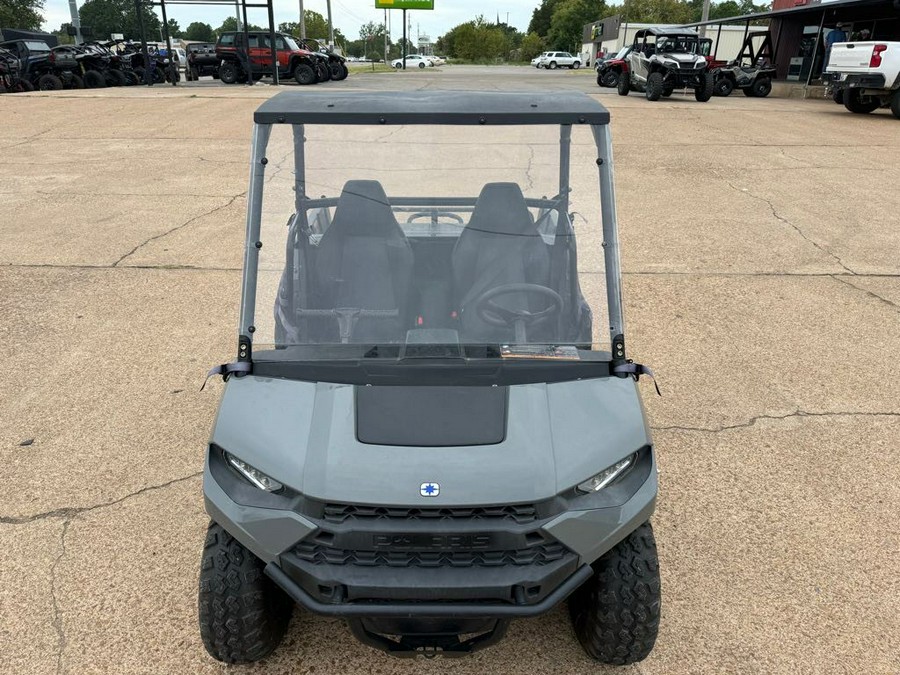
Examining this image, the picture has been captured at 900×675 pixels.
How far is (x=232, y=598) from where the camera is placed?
78.2 inches

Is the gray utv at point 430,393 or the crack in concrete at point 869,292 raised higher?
the gray utv at point 430,393

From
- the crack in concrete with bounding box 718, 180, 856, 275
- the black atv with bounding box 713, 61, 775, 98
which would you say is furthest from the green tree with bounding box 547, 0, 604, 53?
the crack in concrete with bounding box 718, 180, 856, 275

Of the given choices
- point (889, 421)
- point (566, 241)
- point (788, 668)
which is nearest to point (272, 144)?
point (566, 241)

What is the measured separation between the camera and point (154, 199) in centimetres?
792

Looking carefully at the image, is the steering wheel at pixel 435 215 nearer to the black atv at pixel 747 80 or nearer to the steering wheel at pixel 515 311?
the steering wheel at pixel 515 311

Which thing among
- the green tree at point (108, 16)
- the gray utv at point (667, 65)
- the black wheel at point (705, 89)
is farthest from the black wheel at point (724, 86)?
the green tree at point (108, 16)

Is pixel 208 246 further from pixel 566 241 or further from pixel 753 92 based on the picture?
pixel 753 92

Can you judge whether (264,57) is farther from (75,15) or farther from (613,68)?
(75,15)

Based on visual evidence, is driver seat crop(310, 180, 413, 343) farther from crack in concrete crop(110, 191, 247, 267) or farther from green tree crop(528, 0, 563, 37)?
green tree crop(528, 0, 563, 37)

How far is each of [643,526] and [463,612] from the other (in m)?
0.65

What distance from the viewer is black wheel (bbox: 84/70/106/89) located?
67.9ft

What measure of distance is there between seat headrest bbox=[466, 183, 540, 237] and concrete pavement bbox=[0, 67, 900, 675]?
0.22 metres

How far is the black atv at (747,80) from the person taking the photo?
66.5ft

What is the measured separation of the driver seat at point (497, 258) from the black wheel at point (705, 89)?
56.8 ft
